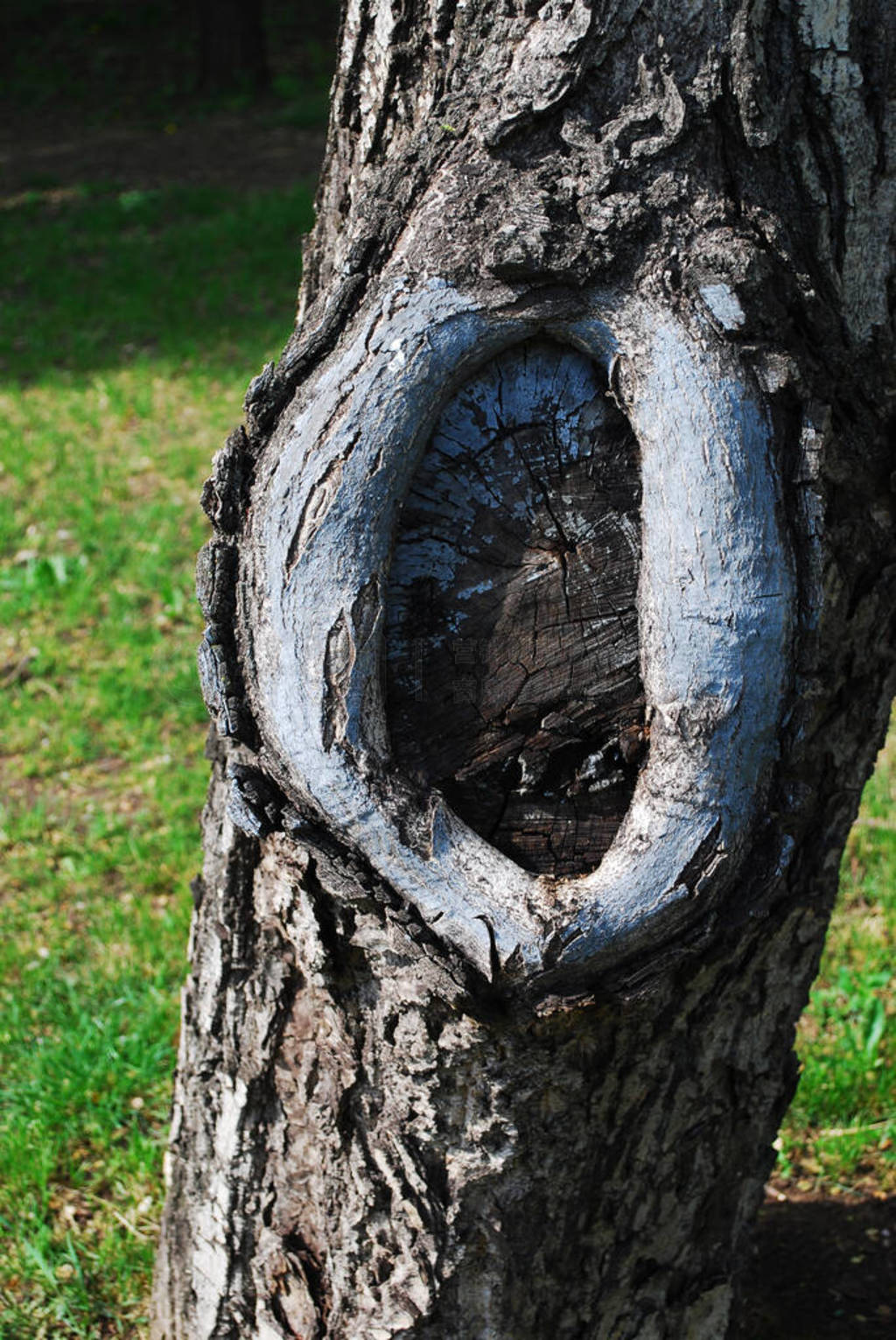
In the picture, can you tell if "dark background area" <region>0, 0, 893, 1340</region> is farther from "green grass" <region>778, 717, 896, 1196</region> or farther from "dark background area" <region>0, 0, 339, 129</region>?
"green grass" <region>778, 717, 896, 1196</region>

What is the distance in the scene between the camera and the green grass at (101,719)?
2770mm

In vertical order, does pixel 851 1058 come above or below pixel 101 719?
below

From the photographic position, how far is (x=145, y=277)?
29.6 feet

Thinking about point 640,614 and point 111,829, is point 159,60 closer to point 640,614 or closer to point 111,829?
point 111,829

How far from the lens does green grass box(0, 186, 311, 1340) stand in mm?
2770

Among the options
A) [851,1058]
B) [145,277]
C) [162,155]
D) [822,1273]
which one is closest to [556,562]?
[822,1273]

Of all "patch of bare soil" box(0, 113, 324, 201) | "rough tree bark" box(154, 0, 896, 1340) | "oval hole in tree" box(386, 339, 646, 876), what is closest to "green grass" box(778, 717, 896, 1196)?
"rough tree bark" box(154, 0, 896, 1340)

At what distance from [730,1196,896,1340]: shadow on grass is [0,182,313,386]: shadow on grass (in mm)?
5768

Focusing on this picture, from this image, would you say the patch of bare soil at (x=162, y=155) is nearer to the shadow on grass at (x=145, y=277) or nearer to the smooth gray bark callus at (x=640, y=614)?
the shadow on grass at (x=145, y=277)

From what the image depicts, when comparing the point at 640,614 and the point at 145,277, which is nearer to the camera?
the point at 640,614

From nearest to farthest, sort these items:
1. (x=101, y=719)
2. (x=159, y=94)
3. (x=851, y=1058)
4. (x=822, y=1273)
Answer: (x=822, y=1273) → (x=851, y=1058) → (x=101, y=719) → (x=159, y=94)

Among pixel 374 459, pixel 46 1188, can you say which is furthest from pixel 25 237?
pixel 374 459

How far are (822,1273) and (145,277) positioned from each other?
817 cm

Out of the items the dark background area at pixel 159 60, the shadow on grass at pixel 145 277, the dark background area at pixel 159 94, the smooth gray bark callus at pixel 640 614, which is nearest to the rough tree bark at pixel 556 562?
the smooth gray bark callus at pixel 640 614
